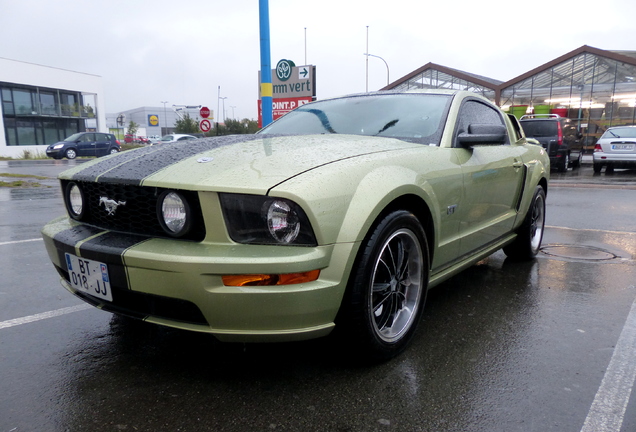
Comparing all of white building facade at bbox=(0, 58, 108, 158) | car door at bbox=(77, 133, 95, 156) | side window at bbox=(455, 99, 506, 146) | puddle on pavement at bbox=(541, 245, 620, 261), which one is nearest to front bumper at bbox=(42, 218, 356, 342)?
side window at bbox=(455, 99, 506, 146)

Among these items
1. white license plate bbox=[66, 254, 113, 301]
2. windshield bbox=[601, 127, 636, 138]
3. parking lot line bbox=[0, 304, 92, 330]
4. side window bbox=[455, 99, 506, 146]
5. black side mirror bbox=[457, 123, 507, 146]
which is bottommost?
parking lot line bbox=[0, 304, 92, 330]

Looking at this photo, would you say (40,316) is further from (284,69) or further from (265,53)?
(284,69)

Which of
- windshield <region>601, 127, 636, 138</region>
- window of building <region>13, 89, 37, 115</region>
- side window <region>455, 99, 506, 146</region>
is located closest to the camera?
side window <region>455, 99, 506, 146</region>

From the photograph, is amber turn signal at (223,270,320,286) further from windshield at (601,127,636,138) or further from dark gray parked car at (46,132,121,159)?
dark gray parked car at (46,132,121,159)

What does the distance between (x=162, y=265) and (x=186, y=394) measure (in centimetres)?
62

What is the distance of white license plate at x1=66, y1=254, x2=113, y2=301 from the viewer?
2.23 meters

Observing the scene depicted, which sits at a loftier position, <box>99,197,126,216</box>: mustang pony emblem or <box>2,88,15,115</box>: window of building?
<box>2,88,15,115</box>: window of building

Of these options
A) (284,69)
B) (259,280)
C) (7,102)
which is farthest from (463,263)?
(7,102)

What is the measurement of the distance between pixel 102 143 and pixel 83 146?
43.1 inches

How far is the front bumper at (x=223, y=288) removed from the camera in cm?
201

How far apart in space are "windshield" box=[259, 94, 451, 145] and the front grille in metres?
1.44

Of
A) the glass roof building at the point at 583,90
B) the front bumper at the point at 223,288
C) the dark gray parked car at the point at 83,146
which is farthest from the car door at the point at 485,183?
the dark gray parked car at the point at 83,146

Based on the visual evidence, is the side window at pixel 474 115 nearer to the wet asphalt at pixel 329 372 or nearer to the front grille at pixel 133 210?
the wet asphalt at pixel 329 372

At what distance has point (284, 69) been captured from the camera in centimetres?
1553
